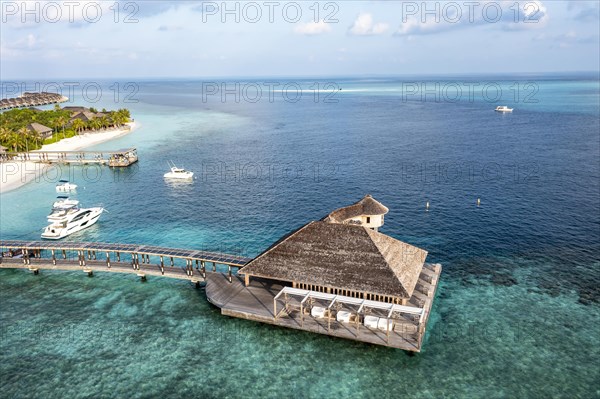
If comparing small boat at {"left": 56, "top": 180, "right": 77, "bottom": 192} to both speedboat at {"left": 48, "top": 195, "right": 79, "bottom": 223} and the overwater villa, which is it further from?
the overwater villa

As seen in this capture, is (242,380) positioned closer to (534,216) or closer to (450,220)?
(450,220)

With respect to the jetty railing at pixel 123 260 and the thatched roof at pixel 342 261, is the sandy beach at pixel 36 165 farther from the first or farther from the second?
the thatched roof at pixel 342 261

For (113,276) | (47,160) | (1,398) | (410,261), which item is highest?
(47,160)

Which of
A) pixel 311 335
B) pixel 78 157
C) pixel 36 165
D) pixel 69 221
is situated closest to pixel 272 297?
pixel 311 335


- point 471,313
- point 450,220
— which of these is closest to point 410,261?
point 471,313

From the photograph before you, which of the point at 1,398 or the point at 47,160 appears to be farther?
the point at 47,160

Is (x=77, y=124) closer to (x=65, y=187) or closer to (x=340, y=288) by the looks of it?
(x=65, y=187)


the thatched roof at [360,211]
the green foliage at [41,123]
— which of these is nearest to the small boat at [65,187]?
the green foliage at [41,123]
